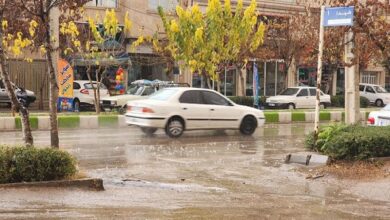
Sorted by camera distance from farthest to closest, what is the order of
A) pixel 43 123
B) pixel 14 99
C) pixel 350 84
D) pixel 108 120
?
pixel 108 120 → pixel 43 123 → pixel 350 84 → pixel 14 99

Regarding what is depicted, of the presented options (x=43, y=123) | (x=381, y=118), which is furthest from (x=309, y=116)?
(x=43, y=123)

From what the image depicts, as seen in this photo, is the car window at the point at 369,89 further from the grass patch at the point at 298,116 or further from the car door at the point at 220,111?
the car door at the point at 220,111

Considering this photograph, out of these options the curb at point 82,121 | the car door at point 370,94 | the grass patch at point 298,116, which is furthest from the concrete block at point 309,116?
the car door at point 370,94

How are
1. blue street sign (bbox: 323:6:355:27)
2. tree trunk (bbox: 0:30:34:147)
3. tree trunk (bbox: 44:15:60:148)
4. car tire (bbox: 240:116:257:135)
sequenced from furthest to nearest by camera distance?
car tire (bbox: 240:116:257:135)
blue street sign (bbox: 323:6:355:27)
tree trunk (bbox: 44:15:60:148)
tree trunk (bbox: 0:30:34:147)

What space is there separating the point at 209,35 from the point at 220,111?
9.84 m

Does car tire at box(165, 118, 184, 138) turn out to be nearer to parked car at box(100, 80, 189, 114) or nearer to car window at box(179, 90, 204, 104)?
car window at box(179, 90, 204, 104)

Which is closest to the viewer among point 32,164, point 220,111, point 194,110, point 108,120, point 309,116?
point 32,164

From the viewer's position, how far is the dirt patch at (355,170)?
10516mm

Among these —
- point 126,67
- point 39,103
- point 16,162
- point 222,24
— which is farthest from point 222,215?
point 126,67

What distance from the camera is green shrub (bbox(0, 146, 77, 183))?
8348 mm

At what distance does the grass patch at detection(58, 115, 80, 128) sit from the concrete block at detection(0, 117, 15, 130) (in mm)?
1685

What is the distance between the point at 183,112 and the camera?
1725cm

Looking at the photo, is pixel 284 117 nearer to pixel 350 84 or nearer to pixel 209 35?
pixel 209 35

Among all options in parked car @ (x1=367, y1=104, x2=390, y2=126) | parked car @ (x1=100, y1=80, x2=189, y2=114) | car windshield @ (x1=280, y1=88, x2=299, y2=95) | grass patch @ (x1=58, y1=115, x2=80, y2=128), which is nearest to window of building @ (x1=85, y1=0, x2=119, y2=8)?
parked car @ (x1=100, y1=80, x2=189, y2=114)
